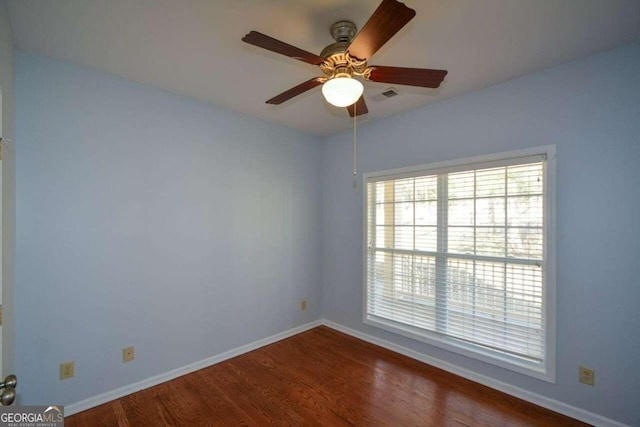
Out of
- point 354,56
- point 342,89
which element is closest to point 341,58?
point 354,56

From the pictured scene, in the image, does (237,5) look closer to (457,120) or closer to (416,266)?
(457,120)

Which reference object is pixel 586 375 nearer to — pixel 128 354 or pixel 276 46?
pixel 276 46

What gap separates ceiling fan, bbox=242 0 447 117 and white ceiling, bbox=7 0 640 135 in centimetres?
30

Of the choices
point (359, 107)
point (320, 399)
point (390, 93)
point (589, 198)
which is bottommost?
point (320, 399)

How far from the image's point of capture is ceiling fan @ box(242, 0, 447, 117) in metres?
1.19

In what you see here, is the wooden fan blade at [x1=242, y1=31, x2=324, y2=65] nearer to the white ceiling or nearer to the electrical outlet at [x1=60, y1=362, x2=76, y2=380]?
the white ceiling

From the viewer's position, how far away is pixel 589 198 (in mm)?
2076

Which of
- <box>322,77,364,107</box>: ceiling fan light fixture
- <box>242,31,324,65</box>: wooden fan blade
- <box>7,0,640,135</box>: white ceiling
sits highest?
<box>7,0,640,135</box>: white ceiling

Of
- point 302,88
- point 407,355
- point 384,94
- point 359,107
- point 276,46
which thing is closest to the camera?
point 276,46

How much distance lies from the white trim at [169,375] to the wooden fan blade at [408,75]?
116 inches

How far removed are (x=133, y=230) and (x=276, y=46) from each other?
1976 millimetres

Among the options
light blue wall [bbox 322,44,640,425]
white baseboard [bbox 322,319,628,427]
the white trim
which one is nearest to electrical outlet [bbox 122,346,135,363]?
the white trim

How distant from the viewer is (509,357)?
2420mm

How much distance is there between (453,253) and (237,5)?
2.63m
